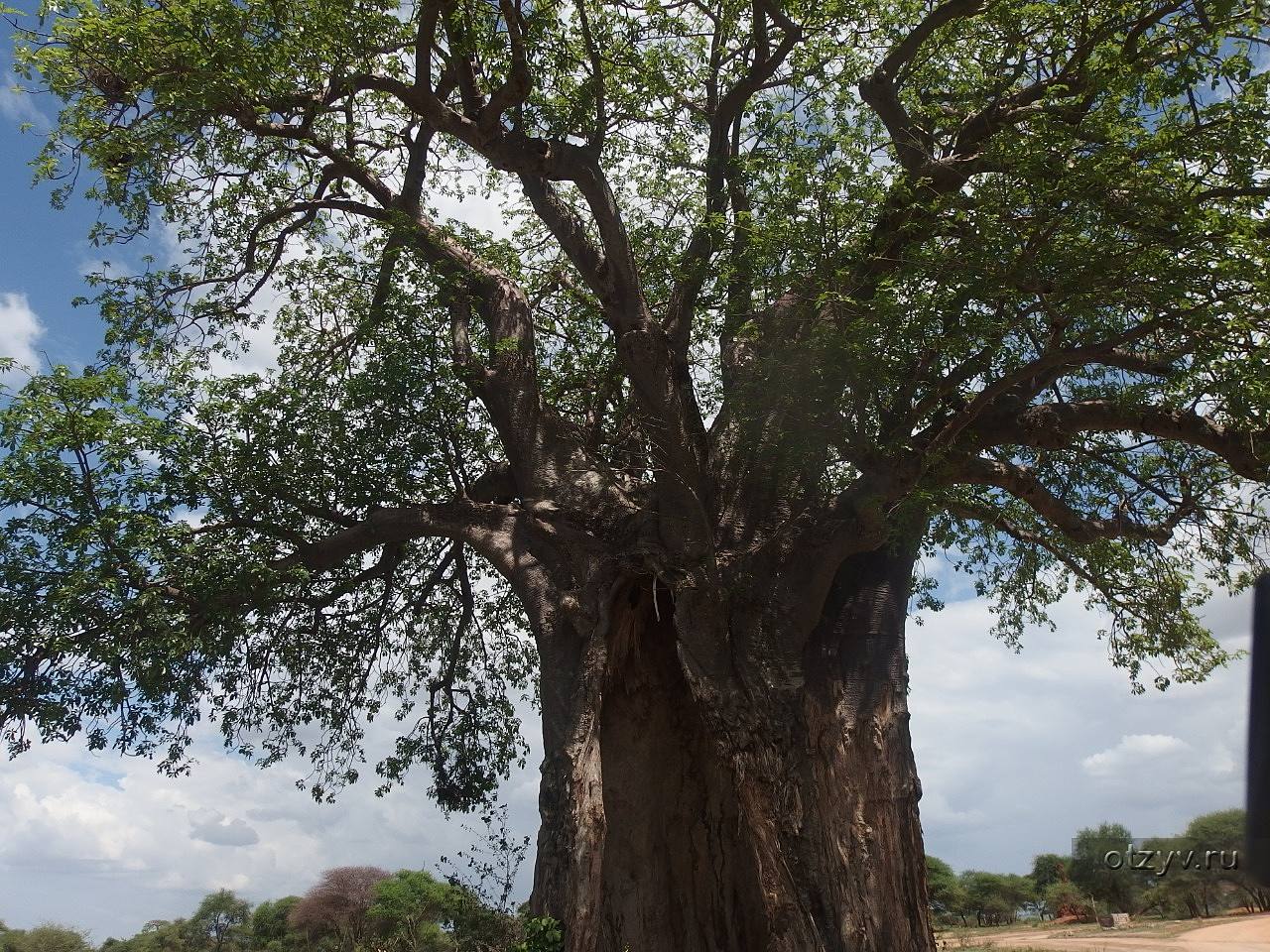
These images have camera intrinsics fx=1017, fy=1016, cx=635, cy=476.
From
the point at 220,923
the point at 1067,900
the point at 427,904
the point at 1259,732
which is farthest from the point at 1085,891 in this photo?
the point at 1259,732

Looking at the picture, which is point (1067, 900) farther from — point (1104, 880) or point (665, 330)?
point (665, 330)

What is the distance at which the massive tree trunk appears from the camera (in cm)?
845

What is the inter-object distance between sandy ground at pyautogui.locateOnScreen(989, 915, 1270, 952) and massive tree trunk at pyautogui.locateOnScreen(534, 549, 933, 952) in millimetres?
9836

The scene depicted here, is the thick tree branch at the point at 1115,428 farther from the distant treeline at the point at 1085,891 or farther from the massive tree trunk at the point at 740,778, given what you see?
the distant treeline at the point at 1085,891

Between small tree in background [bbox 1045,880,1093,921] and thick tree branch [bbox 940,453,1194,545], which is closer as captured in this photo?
thick tree branch [bbox 940,453,1194,545]

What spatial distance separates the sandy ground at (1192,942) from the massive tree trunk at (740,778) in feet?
32.3

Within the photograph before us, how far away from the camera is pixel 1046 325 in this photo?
834cm

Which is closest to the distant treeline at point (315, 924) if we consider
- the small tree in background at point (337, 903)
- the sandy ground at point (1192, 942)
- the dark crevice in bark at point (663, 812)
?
the small tree in background at point (337, 903)

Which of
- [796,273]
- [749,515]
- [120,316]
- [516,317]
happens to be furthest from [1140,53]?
[120,316]

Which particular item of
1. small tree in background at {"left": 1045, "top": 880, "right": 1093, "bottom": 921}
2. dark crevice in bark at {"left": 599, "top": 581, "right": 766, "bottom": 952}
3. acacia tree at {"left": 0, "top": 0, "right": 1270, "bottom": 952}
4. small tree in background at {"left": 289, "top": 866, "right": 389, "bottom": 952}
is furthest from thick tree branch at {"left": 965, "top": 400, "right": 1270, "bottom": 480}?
small tree in background at {"left": 1045, "top": 880, "right": 1093, "bottom": 921}

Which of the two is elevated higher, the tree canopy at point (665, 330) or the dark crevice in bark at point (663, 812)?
the tree canopy at point (665, 330)

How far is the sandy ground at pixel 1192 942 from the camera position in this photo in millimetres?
17136

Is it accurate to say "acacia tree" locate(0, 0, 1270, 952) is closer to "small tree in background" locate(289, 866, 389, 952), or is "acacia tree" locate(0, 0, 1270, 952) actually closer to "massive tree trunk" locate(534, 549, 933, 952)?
"massive tree trunk" locate(534, 549, 933, 952)

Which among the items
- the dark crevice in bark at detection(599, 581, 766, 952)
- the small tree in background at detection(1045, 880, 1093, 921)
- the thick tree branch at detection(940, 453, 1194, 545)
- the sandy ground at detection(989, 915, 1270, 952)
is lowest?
the small tree in background at detection(1045, 880, 1093, 921)
